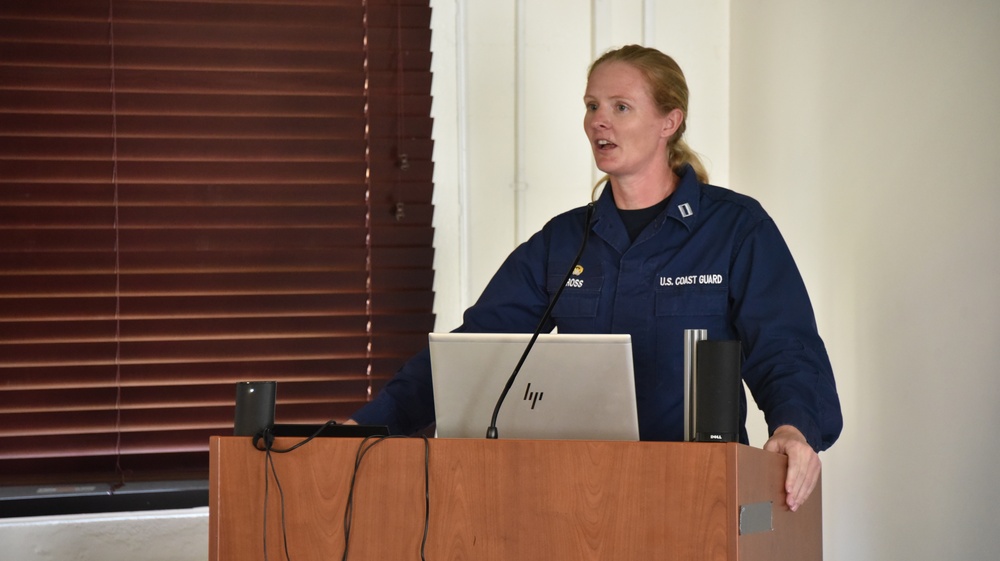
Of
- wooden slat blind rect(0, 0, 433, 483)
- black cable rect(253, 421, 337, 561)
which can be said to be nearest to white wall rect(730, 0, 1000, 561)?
wooden slat blind rect(0, 0, 433, 483)

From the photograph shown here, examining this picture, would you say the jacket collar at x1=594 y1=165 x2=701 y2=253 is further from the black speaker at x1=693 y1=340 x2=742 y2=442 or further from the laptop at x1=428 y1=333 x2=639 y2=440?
the black speaker at x1=693 y1=340 x2=742 y2=442

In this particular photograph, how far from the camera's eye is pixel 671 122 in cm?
235

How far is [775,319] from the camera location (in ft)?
6.64

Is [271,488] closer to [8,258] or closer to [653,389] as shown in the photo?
[653,389]

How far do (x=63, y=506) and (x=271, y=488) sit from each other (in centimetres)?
162

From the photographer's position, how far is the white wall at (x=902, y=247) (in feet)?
6.54

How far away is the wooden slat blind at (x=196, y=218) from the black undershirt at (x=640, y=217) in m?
0.89

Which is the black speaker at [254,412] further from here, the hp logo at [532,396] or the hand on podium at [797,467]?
the hand on podium at [797,467]

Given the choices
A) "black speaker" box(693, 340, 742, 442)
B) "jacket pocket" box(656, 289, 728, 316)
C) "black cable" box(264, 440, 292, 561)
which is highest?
"jacket pocket" box(656, 289, 728, 316)

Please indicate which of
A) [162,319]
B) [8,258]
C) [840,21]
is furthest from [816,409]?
[8,258]

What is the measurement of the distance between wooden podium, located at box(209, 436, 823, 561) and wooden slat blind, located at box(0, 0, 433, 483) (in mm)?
1540

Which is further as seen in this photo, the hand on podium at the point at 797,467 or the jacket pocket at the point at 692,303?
the jacket pocket at the point at 692,303

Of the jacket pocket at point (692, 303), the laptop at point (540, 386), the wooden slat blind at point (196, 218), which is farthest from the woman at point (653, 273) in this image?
the wooden slat blind at point (196, 218)

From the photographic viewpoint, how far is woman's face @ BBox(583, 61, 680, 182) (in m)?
2.26
